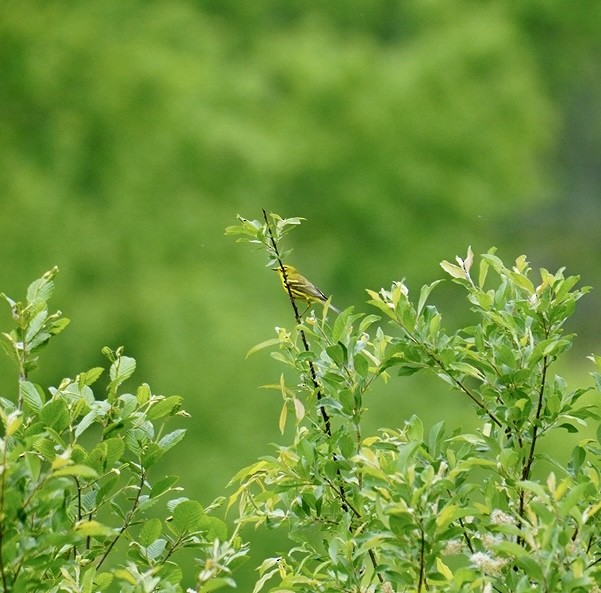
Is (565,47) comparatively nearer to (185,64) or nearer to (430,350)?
(185,64)

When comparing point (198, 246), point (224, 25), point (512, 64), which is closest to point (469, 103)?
point (512, 64)

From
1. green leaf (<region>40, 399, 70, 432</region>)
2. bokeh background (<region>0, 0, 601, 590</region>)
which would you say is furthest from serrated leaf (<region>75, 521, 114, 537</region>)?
bokeh background (<region>0, 0, 601, 590</region>)

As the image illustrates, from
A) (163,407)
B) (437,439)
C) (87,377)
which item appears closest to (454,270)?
(437,439)

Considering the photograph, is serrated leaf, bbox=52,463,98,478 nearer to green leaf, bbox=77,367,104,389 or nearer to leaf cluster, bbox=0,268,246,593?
leaf cluster, bbox=0,268,246,593

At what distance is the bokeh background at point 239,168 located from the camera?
8.09 metres

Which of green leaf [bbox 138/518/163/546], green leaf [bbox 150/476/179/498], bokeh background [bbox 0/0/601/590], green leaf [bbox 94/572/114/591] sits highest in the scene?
bokeh background [bbox 0/0/601/590]

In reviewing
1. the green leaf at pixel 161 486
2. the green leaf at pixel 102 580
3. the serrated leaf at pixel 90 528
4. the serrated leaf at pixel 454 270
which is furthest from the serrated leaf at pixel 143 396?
the serrated leaf at pixel 454 270

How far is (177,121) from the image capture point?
895 cm

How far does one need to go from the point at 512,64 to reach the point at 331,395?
9223mm

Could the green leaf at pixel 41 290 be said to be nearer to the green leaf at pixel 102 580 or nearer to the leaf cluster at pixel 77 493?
the leaf cluster at pixel 77 493

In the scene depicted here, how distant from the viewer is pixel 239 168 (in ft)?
29.8

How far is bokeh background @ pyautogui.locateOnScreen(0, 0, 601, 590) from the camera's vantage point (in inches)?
318

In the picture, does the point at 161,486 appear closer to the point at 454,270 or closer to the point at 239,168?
the point at 454,270

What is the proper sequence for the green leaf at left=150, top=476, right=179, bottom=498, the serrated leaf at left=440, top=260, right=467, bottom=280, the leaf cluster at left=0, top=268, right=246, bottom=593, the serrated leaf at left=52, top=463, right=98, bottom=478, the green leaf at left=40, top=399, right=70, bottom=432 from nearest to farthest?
the serrated leaf at left=52, top=463, right=98, bottom=478, the leaf cluster at left=0, top=268, right=246, bottom=593, the green leaf at left=40, top=399, right=70, bottom=432, the green leaf at left=150, top=476, right=179, bottom=498, the serrated leaf at left=440, top=260, right=467, bottom=280
